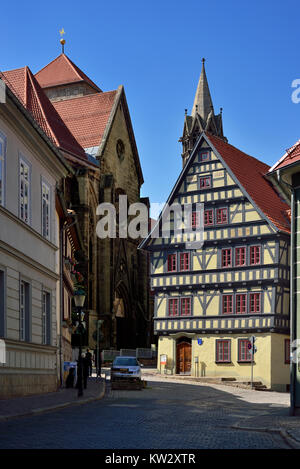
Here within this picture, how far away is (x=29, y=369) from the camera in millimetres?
21438

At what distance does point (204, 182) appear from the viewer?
1770 inches

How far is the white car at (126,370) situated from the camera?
32.9 m

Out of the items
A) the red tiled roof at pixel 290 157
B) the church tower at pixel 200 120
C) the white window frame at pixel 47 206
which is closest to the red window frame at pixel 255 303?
the white window frame at pixel 47 206

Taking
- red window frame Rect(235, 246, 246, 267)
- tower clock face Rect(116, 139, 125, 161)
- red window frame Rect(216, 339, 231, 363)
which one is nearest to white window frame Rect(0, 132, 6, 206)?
red window frame Rect(235, 246, 246, 267)

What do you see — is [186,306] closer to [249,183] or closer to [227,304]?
[227,304]

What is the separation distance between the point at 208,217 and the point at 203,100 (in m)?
Result: 45.1

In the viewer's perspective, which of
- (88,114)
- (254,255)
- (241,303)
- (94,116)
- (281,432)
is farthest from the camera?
(88,114)

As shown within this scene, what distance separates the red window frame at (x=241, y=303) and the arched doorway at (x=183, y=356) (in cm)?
397

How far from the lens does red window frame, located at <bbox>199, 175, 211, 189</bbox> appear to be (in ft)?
147

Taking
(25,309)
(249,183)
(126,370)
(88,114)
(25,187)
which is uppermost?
(88,114)

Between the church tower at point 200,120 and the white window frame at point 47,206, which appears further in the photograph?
the church tower at point 200,120

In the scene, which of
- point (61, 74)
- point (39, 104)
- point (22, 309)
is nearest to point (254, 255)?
point (39, 104)

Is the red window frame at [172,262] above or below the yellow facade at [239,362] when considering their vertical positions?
above

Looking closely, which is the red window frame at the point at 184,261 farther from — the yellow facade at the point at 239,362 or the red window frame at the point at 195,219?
the yellow facade at the point at 239,362
